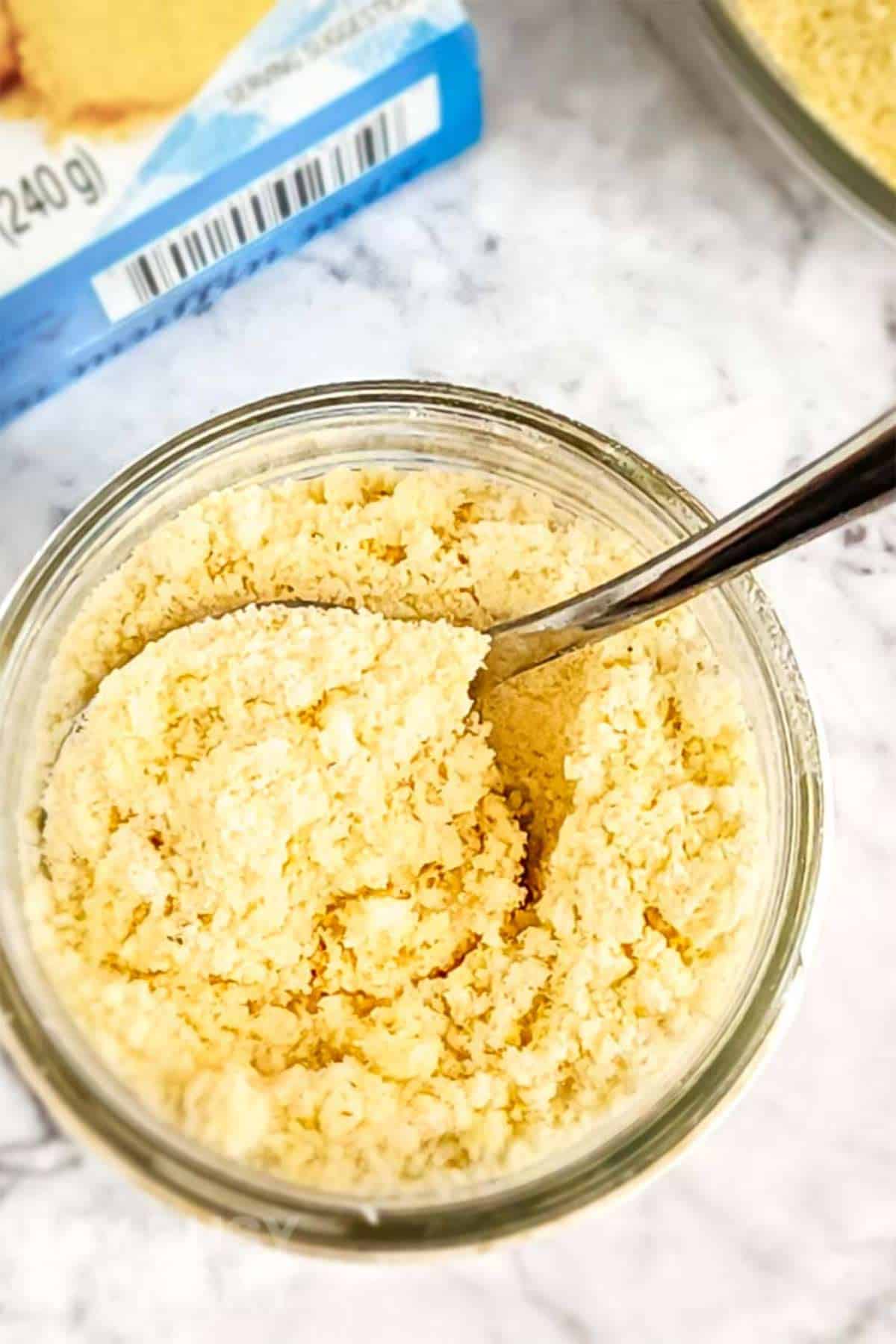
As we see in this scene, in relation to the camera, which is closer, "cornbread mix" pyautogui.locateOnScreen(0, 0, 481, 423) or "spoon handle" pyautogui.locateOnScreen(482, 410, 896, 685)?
"spoon handle" pyautogui.locateOnScreen(482, 410, 896, 685)

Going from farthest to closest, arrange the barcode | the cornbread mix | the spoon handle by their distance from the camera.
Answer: the barcode, the cornbread mix, the spoon handle

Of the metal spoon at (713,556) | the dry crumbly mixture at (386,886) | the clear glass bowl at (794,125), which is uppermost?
the clear glass bowl at (794,125)

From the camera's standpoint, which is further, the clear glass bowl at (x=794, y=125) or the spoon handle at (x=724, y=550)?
the clear glass bowl at (x=794, y=125)

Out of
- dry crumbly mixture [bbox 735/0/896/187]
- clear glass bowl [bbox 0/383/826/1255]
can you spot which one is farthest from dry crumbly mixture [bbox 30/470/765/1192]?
dry crumbly mixture [bbox 735/0/896/187]

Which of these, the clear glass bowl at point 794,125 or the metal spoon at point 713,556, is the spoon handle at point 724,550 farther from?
the clear glass bowl at point 794,125

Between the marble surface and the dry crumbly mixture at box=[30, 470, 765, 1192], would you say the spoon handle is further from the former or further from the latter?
the marble surface

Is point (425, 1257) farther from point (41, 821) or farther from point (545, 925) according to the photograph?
point (41, 821)

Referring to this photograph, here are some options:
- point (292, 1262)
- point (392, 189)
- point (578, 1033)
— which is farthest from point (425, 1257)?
point (392, 189)

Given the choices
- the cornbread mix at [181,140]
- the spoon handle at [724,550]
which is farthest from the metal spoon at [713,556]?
the cornbread mix at [181,140]
